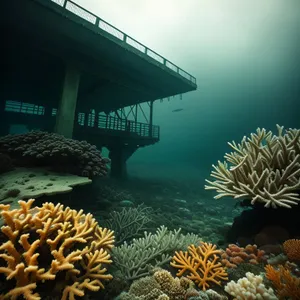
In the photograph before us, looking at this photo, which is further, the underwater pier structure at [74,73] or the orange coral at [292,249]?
the underwater pier structure at [74,73]

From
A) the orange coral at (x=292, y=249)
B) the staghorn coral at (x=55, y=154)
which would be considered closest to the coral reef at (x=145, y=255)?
the orange coral at (x=292, y=249)

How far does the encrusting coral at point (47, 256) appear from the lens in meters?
1.62

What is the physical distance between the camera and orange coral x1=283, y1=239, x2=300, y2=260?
8.44 feet

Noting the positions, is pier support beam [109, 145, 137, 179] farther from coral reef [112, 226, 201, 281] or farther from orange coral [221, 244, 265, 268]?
orange coral [221, 244, 265, 268]

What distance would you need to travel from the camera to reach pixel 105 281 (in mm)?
2430

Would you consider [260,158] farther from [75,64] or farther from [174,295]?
[75,64]

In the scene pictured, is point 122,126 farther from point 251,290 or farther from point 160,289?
point 251,290

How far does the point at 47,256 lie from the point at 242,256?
3.08 meters

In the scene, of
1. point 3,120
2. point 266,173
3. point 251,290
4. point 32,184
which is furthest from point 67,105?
point 3,120

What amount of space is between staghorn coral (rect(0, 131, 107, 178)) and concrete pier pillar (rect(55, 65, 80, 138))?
348cm

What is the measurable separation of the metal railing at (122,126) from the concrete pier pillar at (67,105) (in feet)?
12.5

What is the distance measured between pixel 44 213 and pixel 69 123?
9134 mm

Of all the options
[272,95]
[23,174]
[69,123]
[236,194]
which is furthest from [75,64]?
[272,95]

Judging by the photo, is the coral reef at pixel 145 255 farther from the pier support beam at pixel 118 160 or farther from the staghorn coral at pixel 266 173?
the pier support beam at pixel 118 160
